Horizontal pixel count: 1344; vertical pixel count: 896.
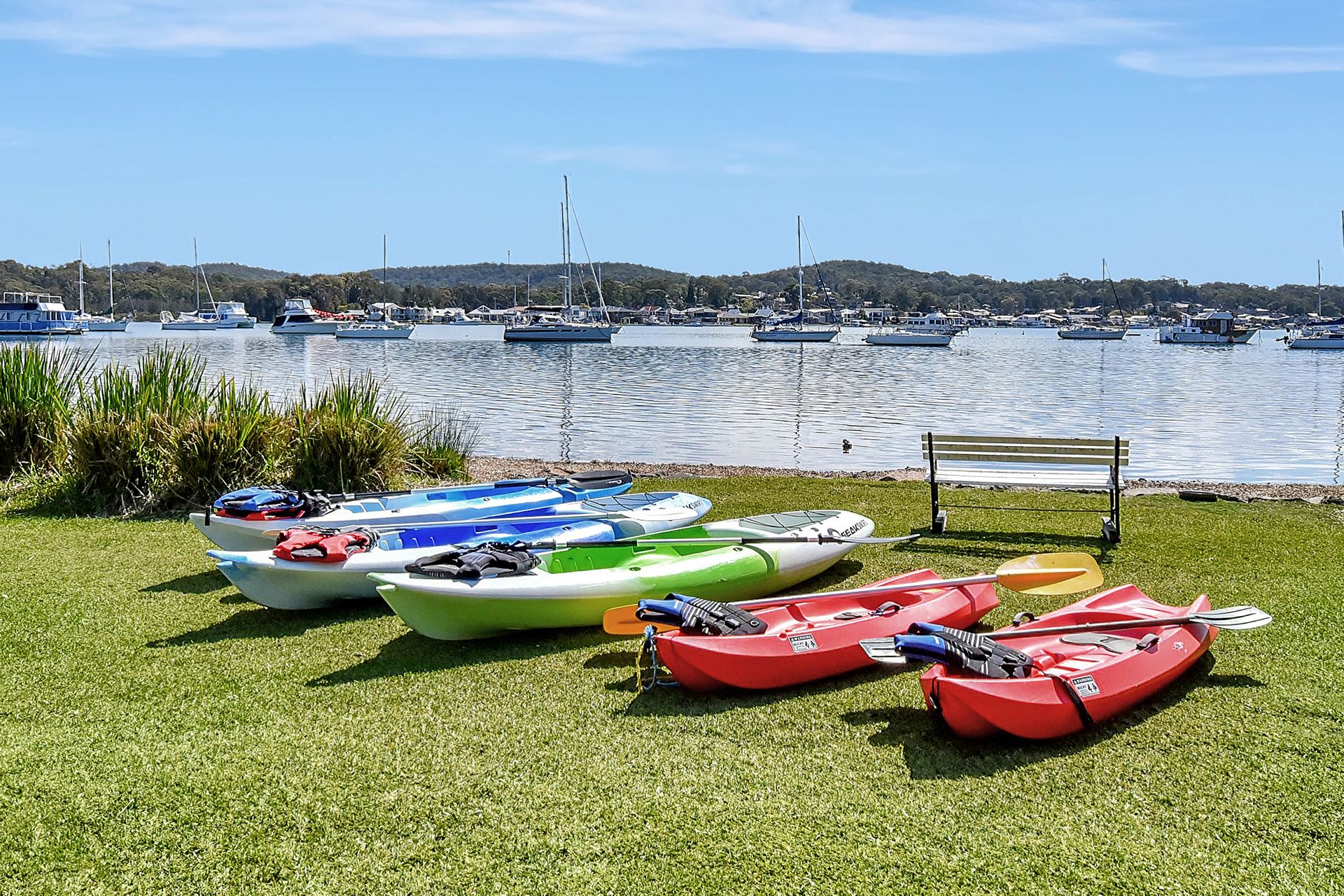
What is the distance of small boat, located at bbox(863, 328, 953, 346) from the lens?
89.8 m

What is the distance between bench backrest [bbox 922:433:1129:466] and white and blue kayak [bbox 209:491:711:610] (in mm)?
2314

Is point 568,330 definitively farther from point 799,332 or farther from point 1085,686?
point 1085,686

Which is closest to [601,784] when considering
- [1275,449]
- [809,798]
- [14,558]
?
[809,798]

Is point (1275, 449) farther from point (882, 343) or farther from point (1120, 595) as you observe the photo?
point (882, 343)

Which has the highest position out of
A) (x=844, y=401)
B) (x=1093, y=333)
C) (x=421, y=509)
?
(x=1093, y=333)

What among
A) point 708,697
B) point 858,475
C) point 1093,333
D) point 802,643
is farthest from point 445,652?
point 1093,333

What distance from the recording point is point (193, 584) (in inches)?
311

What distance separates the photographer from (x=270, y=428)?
10.8 m

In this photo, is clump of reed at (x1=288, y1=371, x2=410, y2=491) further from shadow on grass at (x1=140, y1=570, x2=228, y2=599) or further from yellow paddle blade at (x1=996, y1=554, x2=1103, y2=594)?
yellow paddle blade at (x1=996, y1=554, x2=1103, y2=594)

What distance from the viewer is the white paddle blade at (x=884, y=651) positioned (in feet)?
16.6

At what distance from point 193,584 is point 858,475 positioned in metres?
9.12

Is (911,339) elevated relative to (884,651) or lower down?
elevated

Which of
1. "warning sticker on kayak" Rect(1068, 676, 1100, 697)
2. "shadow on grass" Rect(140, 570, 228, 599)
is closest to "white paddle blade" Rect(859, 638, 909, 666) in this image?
"warning sticker on kayak" Rect(1068, 676, 1100, 697)

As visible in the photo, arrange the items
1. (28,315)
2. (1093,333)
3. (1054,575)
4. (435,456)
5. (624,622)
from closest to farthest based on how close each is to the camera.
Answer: (624,622) < (1054,575) < (435,456) < (28,315) < (1093,333)
